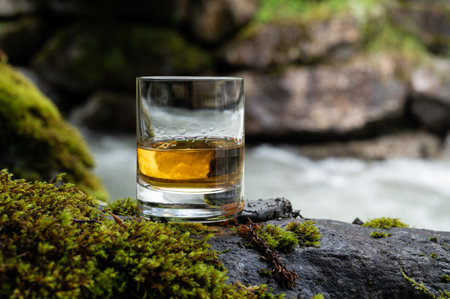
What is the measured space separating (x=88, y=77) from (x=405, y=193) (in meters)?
6.46

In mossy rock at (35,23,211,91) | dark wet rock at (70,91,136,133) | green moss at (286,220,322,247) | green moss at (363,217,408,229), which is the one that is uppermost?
mossy rock at (35,23,211,91)

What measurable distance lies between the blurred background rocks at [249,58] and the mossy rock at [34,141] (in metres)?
4.57

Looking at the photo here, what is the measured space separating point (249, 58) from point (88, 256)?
7133mm

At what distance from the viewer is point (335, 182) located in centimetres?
706

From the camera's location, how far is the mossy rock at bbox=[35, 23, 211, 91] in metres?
7.53

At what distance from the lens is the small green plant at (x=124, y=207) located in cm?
144

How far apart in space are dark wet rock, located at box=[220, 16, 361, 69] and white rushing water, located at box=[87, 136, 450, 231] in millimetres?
1895

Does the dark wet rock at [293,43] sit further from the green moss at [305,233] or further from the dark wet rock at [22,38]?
the green moss at [305,233]

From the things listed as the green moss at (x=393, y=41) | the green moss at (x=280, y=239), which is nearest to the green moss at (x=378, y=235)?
→ the green moss at (x=280, y=239)

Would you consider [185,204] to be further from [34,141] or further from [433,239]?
[34,141]

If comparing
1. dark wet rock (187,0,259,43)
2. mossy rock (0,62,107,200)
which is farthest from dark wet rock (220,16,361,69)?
mossy rock (0,62,107,200)

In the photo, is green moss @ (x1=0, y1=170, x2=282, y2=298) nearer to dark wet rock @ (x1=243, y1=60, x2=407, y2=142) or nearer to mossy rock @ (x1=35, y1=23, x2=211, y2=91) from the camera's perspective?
mossy rock @ (x1=35, y1=23, x2=211, y2=91)

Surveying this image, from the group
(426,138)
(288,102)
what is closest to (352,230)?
(288,102)

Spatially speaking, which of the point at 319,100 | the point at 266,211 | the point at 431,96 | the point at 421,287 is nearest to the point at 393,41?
the point at 431,96
